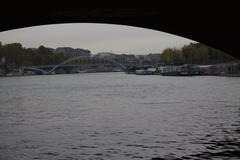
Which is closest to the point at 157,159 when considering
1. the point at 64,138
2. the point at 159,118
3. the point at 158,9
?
the point at 158,9

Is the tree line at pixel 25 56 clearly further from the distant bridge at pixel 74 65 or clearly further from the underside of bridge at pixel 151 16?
the underside of bridge at pixel 151 16

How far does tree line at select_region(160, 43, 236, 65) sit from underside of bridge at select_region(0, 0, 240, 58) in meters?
79.6

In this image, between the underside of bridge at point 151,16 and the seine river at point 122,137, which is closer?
the underside of bridge at point 151,16

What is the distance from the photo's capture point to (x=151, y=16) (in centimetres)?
1269

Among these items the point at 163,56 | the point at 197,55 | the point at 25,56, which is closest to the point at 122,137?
the point at 197,55

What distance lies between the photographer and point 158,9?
1161cm

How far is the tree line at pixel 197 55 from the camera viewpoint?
95.1 meters

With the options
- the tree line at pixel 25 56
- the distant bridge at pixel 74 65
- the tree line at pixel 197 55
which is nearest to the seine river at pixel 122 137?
the tree line at pixel 197 55

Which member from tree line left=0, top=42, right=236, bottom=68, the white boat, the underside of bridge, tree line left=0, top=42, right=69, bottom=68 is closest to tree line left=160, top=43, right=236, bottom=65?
tree line left=0, top=42, right=236, bottom=68

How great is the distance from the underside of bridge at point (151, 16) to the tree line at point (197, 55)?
79582 mm

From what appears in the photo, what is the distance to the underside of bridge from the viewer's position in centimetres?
1088

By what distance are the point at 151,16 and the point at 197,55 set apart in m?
86.7

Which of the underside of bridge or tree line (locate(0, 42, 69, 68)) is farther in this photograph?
tree line (locate(0, 42, 69, 68))

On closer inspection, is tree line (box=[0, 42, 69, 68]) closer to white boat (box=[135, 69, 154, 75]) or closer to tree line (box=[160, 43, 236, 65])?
white boat (box=[135, 69, 154, 75])
